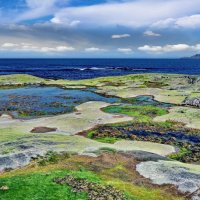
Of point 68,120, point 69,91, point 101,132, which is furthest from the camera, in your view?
point 69,91

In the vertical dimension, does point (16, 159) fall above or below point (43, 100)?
above

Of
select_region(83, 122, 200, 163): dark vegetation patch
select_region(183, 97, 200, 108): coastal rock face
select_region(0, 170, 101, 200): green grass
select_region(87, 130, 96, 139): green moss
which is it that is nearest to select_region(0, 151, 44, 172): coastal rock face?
select_region(0, 170, 101, 200): green grass

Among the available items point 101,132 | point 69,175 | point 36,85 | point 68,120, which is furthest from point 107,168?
point 36,85

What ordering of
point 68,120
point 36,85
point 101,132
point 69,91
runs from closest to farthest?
1. point 101,132
2. point 68,120
3. point 69,91
4. point 36,85

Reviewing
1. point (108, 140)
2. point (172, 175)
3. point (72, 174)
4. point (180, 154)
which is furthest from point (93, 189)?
point (108, 140)

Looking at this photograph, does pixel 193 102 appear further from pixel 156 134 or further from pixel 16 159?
pixel 16 159

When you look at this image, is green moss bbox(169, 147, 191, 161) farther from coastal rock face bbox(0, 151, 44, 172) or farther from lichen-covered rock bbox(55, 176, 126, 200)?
lichen-covered rock bbox(55, 176, 126, 200)

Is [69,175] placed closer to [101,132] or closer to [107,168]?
[107,168]
